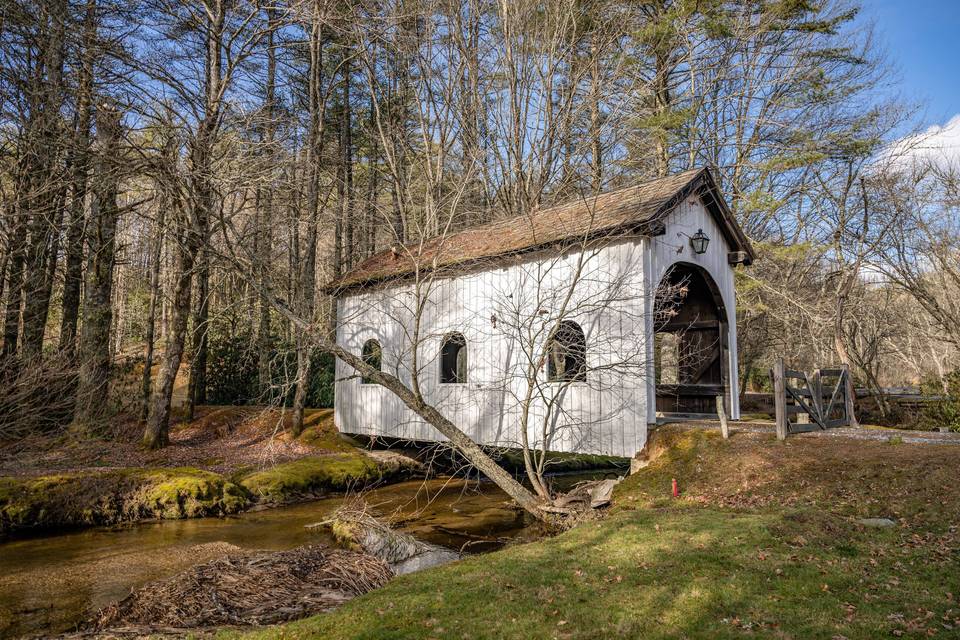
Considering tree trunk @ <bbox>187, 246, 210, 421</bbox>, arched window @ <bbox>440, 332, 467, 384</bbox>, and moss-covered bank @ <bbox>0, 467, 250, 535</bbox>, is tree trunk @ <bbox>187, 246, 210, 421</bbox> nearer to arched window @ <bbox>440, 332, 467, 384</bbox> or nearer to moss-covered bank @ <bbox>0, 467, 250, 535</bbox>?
moss-covered bank @ <bbox>0, 467, 250, 535</bbox>

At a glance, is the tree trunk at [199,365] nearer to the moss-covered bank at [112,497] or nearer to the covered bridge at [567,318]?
the covered bridge at [567,318]

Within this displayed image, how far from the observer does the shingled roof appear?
366 inches

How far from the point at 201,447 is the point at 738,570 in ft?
40.9

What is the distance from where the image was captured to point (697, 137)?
56.8ft

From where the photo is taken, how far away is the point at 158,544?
7.60 meters

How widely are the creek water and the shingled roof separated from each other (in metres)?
4.09

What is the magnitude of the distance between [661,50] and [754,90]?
3.11 metres

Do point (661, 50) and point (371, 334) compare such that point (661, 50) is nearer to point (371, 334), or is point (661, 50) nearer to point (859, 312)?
point (859, 312)

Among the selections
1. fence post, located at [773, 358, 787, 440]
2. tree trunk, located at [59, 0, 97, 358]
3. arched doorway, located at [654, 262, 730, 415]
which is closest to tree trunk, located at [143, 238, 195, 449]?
tree trunk, located at [59, 0, 97, 358]

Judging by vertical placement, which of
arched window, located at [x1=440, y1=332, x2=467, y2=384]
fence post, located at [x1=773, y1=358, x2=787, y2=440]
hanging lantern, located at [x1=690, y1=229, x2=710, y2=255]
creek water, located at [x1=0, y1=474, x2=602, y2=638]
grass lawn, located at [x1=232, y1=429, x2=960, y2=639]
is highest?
hanging lantern, located at [x1=690, y1=229, x2=710, y2=255]

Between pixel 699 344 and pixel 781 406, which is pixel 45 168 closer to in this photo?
pixel 781 406

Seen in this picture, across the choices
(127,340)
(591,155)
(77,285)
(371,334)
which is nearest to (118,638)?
(371,334)

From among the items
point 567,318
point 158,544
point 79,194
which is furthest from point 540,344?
point 79,194

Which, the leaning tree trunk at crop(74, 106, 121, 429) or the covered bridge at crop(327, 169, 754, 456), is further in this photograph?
the leaning tree trunk at crop(74, 106, 121, 429)
